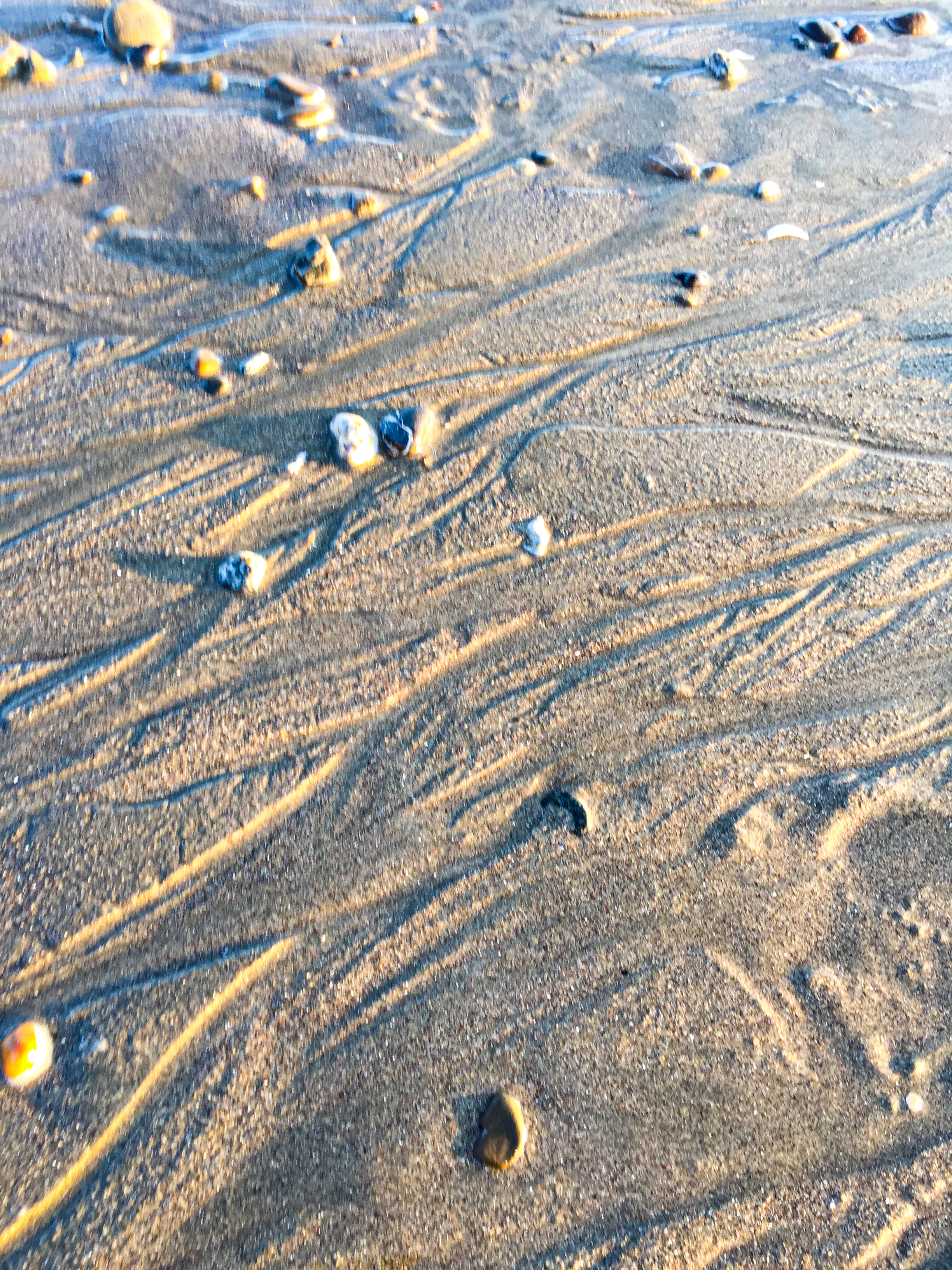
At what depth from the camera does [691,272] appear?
370 cm

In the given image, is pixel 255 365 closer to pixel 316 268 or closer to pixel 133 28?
pixel 316 268

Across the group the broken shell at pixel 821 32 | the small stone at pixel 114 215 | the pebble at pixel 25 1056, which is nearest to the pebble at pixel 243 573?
the pebble at pixel 25 1056

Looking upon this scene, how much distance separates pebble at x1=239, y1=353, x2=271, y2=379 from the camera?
3336 mm

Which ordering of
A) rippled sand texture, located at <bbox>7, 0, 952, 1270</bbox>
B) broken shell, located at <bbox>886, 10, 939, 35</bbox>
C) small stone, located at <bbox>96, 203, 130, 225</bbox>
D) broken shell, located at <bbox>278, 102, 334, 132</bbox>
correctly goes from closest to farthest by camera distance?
rippled sand texture, located at <bbox>7, 0, 952, 1270</bbox>, small stone, located at <bbox>96, 203, 130, 225</bbox>, broken shell, located at <bbox>278, 102, 334, 132</bbox>, broken shell, located at <bbox>886, 10, 939, 35</bbox>

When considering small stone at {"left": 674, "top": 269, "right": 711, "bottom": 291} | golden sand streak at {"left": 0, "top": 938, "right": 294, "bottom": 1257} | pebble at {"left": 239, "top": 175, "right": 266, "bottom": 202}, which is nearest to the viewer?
golden sand streak at {"left": 0, "top": 938, "right": 294, "bottom": 1257}

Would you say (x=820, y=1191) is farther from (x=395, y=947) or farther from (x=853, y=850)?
(x=395, y=947)

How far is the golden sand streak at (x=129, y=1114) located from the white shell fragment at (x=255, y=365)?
97.2 inches

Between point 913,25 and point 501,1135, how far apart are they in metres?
7.36

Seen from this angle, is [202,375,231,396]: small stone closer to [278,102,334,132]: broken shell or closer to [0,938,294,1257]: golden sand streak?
[278,102,334,132]: broken shell

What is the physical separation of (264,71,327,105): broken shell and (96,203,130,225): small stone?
1.37 metres

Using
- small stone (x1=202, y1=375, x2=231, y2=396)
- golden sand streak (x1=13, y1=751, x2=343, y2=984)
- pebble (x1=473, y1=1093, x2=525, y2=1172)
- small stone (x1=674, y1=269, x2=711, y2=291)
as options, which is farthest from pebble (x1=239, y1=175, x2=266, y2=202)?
pebble (x1=473, y1=1093, x2=525, y2=1172)

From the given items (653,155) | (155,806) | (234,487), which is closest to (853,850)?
(155,806)

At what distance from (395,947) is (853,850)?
152 cm

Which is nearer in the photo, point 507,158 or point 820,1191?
point 820,1191
